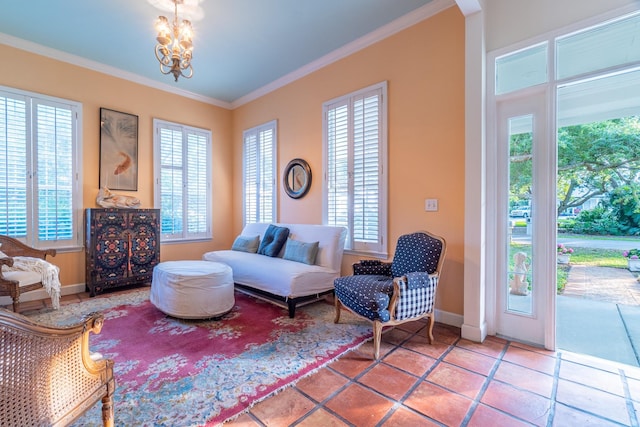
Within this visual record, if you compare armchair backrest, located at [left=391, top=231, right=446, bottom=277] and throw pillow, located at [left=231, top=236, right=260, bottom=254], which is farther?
throw pillow, located at [left=231, top=236, right=260, bottom=254]

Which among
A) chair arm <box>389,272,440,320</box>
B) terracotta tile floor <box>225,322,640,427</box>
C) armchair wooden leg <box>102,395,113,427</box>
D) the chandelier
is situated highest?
the chandelier

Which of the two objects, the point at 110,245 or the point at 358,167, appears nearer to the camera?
the point at 358,167

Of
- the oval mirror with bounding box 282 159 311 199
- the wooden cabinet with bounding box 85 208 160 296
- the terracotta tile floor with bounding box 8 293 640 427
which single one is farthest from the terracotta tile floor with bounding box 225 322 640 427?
the wooden cabinet with bounding box 85 208 160 296

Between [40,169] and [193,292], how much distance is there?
2887 mm

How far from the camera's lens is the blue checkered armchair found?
7.59 feet

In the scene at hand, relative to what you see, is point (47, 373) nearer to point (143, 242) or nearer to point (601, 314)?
point (143, 242)

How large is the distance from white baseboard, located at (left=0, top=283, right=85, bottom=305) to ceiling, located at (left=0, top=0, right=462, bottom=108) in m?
3.11

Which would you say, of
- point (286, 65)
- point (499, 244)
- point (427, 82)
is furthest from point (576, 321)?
point (286, 65)

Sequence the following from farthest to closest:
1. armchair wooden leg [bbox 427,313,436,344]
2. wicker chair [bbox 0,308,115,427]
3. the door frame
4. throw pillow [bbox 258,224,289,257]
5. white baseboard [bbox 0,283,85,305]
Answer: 1. throw pillow [bbox 258,224,289,257]
2. white baseboard [bbox 0,283,85,305]
3. armchair wooden leg [bbox 427,313,436,344]
4. the door frame
5. wicker chair [bbox 0,308,115,427]

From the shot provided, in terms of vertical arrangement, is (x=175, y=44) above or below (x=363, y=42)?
below

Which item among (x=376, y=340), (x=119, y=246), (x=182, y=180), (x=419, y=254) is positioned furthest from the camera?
(x=182, y=180)

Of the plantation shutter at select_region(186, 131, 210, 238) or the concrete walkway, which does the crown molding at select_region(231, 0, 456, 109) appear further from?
the concrete walkway

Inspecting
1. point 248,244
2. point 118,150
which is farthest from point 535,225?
point 118,150

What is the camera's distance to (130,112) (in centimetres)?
449
